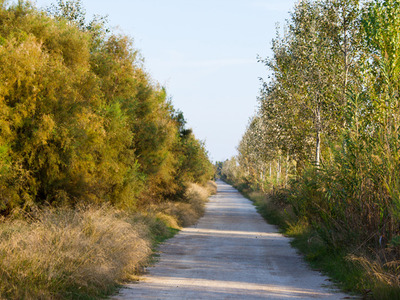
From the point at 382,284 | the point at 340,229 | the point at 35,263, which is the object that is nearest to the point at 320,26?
the point at 340,229

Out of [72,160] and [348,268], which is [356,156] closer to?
[348,268]

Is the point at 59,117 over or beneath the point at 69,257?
over

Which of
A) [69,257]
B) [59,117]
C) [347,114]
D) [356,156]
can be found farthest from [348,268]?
[59,117]

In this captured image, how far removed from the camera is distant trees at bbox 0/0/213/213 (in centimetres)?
1650

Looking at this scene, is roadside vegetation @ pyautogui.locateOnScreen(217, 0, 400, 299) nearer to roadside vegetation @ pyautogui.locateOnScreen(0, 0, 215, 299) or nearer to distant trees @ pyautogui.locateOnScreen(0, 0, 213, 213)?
roadside vegetation @ pyautogui.locateOnScreen(0, 0, 215, 299)

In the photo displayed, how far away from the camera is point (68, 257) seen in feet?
32.7

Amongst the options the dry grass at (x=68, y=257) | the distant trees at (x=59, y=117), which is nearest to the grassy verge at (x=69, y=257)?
the dry grass at (x=68, y=257)

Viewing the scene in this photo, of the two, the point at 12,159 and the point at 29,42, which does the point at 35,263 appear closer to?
the point at 12,159

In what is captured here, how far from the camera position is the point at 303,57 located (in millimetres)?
24875

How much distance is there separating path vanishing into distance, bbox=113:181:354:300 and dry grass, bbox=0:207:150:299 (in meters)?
0.61

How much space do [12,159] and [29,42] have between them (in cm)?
380

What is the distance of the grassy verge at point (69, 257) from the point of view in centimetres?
870

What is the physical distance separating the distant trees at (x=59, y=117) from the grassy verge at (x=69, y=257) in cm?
434

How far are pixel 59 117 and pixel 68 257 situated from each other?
8.59m
